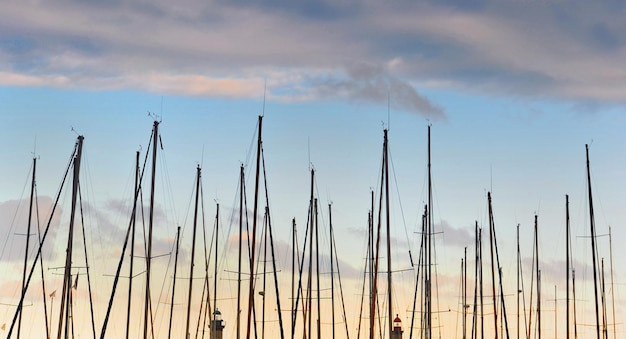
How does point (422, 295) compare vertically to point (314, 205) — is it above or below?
below

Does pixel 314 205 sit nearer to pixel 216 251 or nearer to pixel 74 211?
pixel 216 251

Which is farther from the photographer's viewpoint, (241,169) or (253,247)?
(241,169)

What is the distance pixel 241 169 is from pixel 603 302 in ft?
82.8

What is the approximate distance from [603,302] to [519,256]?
6815 millimetres

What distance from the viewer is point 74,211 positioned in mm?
47562

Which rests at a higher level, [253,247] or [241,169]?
[241,169]

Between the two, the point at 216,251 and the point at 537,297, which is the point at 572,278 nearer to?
the point at 537,297

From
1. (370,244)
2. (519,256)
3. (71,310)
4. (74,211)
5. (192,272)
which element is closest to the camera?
(74,211)

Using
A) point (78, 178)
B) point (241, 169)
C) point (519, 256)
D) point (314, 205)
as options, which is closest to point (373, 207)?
point (314, 205)

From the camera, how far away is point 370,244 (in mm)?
70125

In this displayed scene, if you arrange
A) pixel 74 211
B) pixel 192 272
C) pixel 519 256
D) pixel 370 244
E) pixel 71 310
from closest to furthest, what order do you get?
pixel 74 211
pixel 71 310
pixel 192 272
pixel 370 244
pixel 519 256

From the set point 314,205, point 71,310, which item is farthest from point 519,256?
point 71,310

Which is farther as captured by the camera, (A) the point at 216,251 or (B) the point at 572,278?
(B) the point at 572,278

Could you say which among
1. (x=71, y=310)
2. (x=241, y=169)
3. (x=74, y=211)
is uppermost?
(x=241, y=169)
